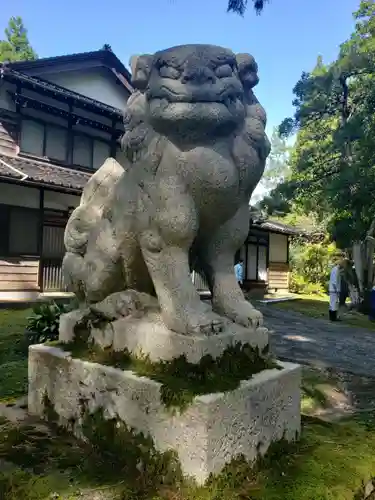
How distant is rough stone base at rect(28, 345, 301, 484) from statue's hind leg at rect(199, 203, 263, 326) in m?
0.36

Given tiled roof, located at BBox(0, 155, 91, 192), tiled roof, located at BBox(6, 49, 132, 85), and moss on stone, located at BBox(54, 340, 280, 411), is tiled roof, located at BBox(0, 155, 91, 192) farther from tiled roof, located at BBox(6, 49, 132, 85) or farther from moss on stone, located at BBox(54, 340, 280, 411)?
moss on stone, located at BBox(54, 340, 280, 411)

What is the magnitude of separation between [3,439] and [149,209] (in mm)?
1412

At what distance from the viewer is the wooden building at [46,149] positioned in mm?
10539

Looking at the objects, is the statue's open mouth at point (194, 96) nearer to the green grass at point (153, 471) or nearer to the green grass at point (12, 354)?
the green grass at point (153, 471)

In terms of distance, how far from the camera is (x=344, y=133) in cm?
1069

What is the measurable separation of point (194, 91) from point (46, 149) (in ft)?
39.6

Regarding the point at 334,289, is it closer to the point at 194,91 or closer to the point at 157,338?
the point at 157,338

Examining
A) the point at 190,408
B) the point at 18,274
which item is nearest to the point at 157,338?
the point at 190,408

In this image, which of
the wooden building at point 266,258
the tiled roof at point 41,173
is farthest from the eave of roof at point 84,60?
the wooden building at point 266,258

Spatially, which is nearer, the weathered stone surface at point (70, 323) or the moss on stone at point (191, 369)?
the moss on stone at point (191, 369)

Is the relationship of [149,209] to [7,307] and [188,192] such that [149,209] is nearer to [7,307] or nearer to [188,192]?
[188,192]

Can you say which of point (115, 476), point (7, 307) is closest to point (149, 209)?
point (115, 476)

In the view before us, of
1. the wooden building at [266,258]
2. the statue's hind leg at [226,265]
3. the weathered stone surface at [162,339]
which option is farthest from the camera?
the wooden building at [266,258]

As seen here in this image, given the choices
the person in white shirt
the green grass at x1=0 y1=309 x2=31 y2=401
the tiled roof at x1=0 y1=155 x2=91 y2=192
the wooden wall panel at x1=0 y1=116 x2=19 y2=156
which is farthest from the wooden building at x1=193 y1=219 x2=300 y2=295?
the green grass at x1=0 y1=309 x2=31 y2=401
